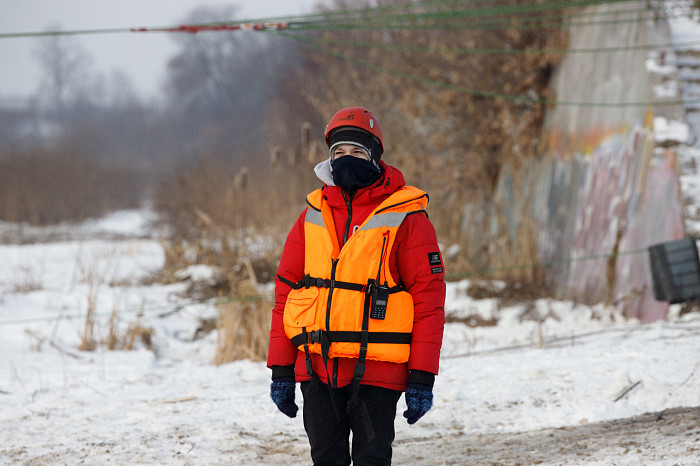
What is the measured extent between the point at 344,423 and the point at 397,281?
510 mm

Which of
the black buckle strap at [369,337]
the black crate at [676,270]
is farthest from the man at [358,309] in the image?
the black crate at [676,270]

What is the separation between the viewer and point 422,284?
92.2 inches

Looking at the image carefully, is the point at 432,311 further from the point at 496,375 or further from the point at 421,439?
the point at 496,375

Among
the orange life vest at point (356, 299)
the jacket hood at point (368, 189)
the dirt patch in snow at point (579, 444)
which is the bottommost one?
the dirt patch in snow at point (579, 444)

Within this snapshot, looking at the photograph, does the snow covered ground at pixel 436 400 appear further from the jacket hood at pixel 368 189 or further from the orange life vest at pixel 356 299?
the jacket hood at pixel 368 189

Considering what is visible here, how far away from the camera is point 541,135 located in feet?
35.2

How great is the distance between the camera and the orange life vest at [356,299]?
2.27 m

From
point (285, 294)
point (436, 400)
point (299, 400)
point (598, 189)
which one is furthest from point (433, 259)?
point (598, 189)

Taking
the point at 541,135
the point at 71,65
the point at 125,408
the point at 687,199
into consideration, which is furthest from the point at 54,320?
the point at 71,65

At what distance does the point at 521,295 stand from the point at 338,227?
6.50 m

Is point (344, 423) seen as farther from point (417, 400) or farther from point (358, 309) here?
point (358, 309)

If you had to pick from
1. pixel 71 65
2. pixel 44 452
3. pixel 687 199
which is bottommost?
pixel 44 452

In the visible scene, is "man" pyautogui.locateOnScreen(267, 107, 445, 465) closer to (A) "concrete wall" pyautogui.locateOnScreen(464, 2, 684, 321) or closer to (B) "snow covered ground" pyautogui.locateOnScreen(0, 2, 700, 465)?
(B) "snow covered ground" pyautogui.locateOnScreen(0, 2, 700, 465)

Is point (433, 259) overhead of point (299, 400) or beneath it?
overhead
